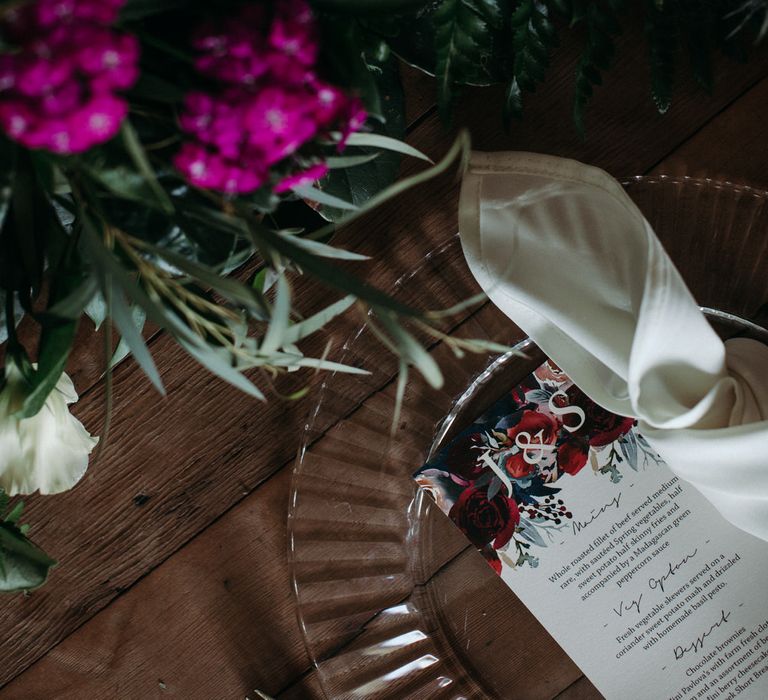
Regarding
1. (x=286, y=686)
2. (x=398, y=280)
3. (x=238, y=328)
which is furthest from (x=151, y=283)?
(x=286, y=686)

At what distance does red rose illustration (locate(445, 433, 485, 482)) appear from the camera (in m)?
0.56

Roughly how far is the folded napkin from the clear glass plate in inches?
2.0

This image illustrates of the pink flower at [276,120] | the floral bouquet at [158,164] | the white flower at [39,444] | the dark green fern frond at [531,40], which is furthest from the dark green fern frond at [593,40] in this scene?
the white flower at [39,444]

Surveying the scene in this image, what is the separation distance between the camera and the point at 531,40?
479 mm

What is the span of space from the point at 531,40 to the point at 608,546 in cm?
36

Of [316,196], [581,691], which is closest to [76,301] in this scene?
[316,196]

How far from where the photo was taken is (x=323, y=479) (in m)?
0.57

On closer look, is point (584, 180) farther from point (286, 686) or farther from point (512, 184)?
point (286, 686)

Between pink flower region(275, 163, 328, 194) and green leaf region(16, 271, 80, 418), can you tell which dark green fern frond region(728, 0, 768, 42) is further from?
green leaf region(16, 271, 80, 418)

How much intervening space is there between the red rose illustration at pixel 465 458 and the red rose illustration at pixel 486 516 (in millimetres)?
12

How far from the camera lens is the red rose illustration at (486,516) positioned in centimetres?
56

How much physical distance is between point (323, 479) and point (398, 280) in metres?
0.16

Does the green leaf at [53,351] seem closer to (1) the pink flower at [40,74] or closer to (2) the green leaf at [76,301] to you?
(2) the green leaf at [76,301]

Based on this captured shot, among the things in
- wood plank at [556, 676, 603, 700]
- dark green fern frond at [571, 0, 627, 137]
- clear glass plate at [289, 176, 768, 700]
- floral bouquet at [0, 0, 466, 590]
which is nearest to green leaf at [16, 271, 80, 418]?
floral bouquet at [0, 0, 466, 590]
